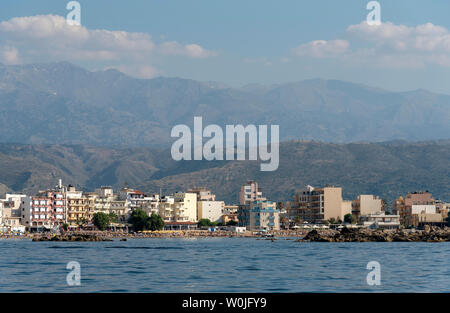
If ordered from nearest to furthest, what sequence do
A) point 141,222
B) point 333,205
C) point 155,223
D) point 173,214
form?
point 141,222 → point 155,223 → point 173,214 → point 333,205

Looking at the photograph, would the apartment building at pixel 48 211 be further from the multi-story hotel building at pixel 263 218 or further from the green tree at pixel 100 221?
the multi-story hotel building at pixel 263 218

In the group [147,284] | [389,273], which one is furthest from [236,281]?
[389,273]

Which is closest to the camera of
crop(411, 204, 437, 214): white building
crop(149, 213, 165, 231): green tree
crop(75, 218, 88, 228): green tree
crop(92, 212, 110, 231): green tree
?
crop(92, 212, 110, 231): green tree

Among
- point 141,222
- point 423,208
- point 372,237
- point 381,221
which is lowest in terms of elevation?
point 372,237

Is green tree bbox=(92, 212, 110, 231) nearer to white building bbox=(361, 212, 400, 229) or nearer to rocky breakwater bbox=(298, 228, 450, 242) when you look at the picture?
rocky breakwater bbox=(298, 228, 450, 242)

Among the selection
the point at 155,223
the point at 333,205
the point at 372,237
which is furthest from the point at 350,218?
the point at 372,237

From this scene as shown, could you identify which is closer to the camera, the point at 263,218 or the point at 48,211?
the point at 48,211

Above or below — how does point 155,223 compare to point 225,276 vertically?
above

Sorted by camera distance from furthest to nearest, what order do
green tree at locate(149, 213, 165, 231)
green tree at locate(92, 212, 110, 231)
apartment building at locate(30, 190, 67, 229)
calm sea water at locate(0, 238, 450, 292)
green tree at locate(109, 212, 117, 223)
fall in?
1. green tree at locate(109, 212, 117, 223)
2. apartment building at locate(30, 190, 67, 229)
3. green tree at locate(149, 213, 165, 231)
4. green tree at locate(92, 212, 110, 231)
5. calm sea water at locate(0, 238, 450, 292)

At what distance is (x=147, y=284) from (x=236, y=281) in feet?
18.0

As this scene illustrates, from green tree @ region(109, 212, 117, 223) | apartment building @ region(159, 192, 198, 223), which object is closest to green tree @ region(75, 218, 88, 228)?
green tree @ region(109, 212, 117, 223)

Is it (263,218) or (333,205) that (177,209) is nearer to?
(263,218)
